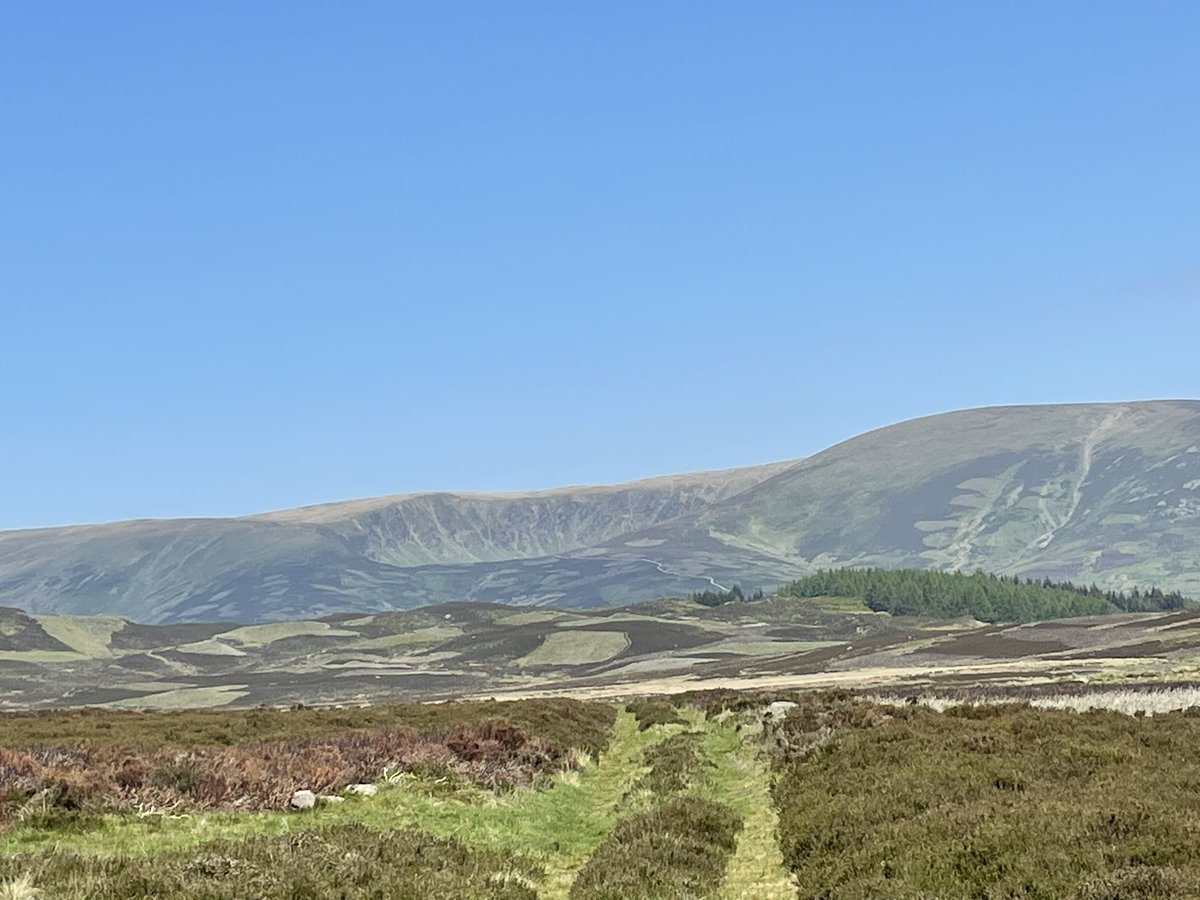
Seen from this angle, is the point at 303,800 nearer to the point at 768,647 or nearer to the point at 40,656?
the point at 768,647

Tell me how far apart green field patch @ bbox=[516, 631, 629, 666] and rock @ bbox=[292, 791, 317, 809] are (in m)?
149

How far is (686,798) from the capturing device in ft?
68.7

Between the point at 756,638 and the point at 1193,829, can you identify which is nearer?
the point at 1193,829

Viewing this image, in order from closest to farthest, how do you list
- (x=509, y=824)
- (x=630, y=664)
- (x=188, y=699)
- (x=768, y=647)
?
(x=509, y=824)
(x=188, y=699)
(x=630, y=664)
(x=768, y=647)

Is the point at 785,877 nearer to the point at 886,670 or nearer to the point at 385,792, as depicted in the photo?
the point at 385,792

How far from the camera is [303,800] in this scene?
18.7 m

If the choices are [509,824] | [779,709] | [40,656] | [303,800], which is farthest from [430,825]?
[40,656]

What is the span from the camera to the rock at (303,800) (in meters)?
18.6

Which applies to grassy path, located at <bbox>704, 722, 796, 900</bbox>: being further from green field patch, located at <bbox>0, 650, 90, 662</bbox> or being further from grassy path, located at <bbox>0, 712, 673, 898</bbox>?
green field patch, located at <bbox>0, 650, 90, 662</bbox>

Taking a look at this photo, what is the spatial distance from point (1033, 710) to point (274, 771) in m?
21.5

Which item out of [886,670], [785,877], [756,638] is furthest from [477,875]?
[756,638]

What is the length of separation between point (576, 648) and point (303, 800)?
162 meters

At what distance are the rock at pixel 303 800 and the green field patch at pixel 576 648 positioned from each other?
148555 millimetres

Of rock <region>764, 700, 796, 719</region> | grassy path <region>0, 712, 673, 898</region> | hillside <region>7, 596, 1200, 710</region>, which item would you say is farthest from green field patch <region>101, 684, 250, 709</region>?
grassy path <region>0, 712, 673, 898</region>
